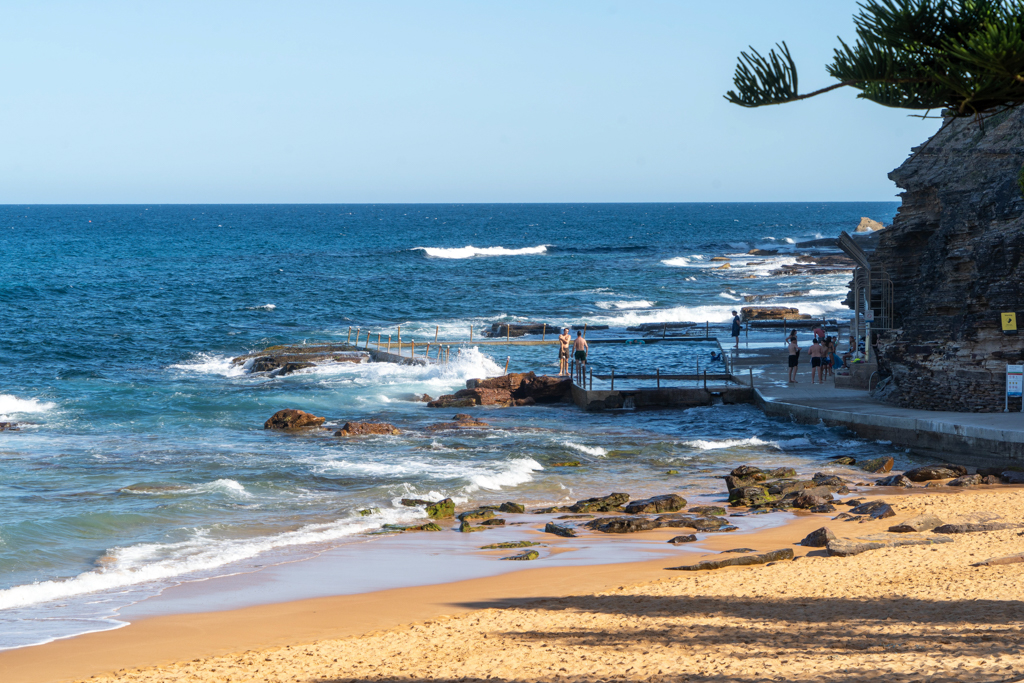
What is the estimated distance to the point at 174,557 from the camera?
13.2 meters

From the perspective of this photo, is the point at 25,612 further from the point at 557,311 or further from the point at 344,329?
the point at 557,311

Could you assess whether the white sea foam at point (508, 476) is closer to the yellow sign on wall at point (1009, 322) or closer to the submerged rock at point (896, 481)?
the submerged rock at point (896, 481)

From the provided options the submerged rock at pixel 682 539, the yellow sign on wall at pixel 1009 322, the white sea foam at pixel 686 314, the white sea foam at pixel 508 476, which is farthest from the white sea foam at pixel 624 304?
the submerged rock at pixel 682 539

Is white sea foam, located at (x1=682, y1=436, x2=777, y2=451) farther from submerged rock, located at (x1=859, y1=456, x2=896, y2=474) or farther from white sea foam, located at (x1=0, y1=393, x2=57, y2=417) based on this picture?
white sea foam, located at (x1=0, y1=393, x2=57, y2=417)

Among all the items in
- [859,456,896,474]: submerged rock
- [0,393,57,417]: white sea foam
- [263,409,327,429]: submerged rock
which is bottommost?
[0,393,57,417]: white sea foam

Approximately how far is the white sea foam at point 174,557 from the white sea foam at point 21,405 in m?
16.2

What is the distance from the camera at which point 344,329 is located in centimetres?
4900

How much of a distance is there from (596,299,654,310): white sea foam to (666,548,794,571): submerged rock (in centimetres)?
4393

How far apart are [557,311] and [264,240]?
69679 mm

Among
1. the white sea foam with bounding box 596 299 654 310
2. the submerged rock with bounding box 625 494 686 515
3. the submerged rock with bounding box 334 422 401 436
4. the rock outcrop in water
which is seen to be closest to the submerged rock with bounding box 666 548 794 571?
the submerged rock with bounding box 625 494 686 515

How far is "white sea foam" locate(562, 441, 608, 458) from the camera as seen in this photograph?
20.7 metres

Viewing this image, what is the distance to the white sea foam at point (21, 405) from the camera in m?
27.7

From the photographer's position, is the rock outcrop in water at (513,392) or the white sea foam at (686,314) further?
the white sea foam at (686,314)

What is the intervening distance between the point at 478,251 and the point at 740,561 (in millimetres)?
90336
